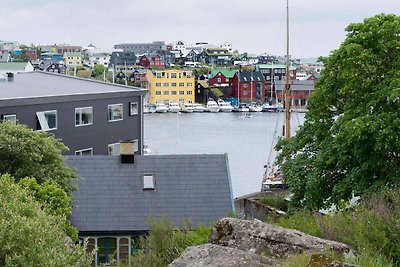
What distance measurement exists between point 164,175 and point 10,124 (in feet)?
16.3

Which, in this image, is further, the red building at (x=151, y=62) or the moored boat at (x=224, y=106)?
the red building at (x=151, y=62)

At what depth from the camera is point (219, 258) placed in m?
7.63

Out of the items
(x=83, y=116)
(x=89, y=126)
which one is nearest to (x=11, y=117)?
(x=83, y=116)

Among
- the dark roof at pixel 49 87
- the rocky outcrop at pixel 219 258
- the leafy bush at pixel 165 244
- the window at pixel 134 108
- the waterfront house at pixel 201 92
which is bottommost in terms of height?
the waterfront house at pixel 201 92

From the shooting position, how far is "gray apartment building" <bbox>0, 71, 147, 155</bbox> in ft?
98.3

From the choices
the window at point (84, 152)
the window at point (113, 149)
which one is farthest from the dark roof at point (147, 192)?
the window at point (113, 149)

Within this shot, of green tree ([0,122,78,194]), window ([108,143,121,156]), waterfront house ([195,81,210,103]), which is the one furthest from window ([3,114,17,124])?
waterfront house ([195,81,210,103])

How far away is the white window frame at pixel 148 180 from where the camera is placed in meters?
21.3

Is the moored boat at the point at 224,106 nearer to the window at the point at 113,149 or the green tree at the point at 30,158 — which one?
the window at the point at 113,149

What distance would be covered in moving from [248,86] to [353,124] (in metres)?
130

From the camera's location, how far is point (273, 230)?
8.55 metres

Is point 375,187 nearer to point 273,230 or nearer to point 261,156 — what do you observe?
point 273,230

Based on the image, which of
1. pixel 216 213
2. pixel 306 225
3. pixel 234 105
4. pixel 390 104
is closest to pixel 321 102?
pixel 390 104

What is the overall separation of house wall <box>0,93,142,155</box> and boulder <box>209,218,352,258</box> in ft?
70.2
